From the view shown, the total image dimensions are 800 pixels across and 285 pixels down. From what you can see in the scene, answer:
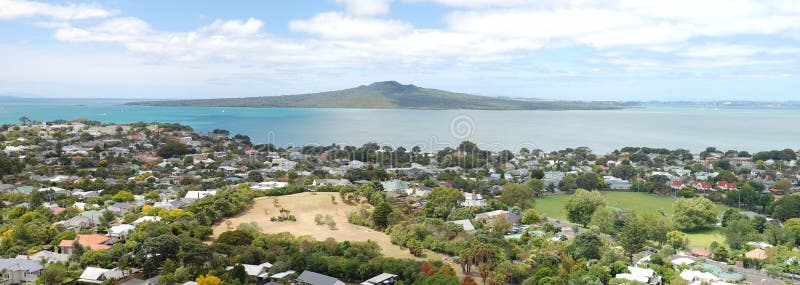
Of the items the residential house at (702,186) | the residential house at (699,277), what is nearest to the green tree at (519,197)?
the residential house at (699,277)

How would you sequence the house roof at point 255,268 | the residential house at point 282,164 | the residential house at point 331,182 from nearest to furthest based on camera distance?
the house roof at point 255,268 → the residential house at point 331,182 → the residential house at point 282,164

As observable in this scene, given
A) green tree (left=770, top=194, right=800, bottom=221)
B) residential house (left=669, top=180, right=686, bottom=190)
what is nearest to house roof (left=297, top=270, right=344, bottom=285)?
green tree (left=770, top=194, right=800, bottom=221)

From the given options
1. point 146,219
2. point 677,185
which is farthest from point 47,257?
point 677,185

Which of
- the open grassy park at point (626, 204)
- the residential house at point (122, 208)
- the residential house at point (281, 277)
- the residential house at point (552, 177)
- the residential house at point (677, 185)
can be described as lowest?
the open grassy park at point (626, 204)

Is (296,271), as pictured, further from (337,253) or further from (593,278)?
(593,278)

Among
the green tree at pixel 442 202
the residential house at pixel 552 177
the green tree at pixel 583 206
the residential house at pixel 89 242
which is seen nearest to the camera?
the residential house at pixel 89 242

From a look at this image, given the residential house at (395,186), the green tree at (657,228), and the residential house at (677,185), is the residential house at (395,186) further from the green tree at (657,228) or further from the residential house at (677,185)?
the residential house at (677,185)
